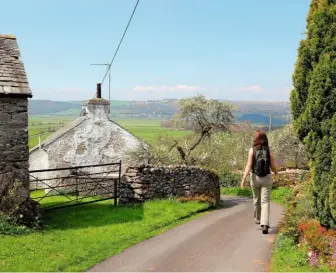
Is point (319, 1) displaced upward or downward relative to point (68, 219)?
upward

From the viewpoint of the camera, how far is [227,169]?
2892 centimetres

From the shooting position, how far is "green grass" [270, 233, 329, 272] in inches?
283

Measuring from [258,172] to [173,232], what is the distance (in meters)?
3.28

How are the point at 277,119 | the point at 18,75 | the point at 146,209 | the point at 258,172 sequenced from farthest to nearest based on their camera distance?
the point at 277,119, the point at 146,209, the point at 18,75, the point at 258,172

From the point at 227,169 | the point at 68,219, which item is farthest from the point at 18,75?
the point at 227,169

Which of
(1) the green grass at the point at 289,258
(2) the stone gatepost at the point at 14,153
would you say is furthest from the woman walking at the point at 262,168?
(2) the stone gatepost at the point at 14,153

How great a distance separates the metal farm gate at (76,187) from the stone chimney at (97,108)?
3.28 metres

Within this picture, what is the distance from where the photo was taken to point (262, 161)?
9.47 m

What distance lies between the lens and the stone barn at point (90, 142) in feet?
82.8

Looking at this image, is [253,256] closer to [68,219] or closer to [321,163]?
[321,163]

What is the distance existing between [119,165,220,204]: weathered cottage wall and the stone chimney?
9.88 m

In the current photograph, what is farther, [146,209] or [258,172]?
[146,209]

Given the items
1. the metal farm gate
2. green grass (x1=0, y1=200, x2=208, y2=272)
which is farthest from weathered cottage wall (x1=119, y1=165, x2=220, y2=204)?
green grass (x1=0, y1=200, x2=208, y2=272)

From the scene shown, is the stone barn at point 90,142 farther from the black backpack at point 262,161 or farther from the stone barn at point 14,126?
the black backpack at point 262,161
